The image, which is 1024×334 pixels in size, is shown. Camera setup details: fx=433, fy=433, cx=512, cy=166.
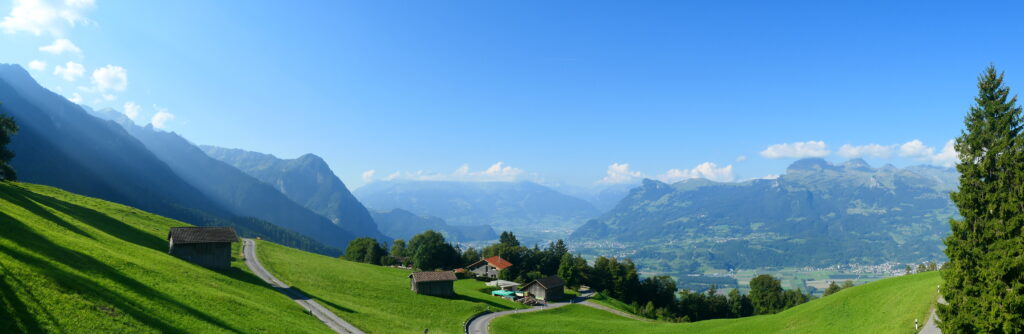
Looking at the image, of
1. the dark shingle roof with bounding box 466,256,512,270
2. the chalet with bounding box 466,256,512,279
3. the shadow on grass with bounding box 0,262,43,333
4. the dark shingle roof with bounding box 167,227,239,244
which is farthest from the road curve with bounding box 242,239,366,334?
the dark shingle roof with bounding box 466,256,512,270

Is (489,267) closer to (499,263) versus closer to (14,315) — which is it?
(499,263)

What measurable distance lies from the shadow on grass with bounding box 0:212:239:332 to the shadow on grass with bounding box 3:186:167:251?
84.5 ft

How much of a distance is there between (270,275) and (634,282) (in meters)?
99.7

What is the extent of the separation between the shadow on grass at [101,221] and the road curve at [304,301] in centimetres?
1269

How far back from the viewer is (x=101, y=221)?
61906mm

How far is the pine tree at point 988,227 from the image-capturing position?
28.2m

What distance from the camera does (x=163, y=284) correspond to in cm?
3578

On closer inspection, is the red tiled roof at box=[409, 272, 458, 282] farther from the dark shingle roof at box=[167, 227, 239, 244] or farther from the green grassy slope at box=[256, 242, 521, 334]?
the dark shingle roof at box=[167, 227, 239, 244]

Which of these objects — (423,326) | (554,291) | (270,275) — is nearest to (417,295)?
(423,326)

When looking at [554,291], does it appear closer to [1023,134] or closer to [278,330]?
[278,330]

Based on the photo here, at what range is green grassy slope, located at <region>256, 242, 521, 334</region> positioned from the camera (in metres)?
55.0

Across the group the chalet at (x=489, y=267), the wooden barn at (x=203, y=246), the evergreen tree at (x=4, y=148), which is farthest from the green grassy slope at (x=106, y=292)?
the chalet at (x=489, y=267)

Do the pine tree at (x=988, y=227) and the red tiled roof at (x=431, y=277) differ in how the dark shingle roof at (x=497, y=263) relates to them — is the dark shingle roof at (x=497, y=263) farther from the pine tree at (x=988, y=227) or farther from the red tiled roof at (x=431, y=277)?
the pine tree at (x=988, y=227)

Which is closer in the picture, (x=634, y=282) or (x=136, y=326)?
(x=136, y=326)
